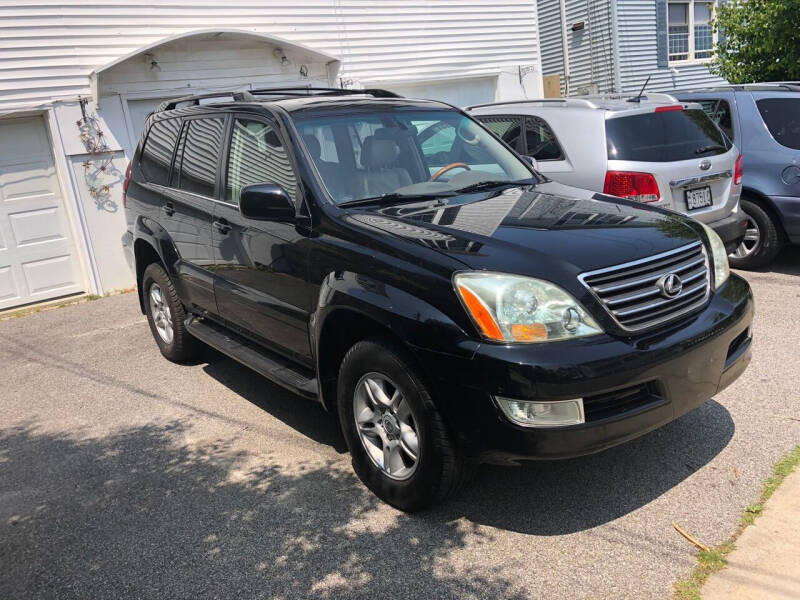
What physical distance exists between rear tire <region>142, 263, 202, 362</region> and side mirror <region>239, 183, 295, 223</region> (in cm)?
201

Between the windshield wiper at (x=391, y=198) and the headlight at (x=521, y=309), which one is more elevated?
the windshield wiper at (x=391, y=198)

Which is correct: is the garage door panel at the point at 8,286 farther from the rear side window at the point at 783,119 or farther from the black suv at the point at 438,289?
the rear side window at the point at 783,119

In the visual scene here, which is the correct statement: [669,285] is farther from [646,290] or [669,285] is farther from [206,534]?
[206,534]

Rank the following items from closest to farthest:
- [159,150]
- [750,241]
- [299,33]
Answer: [159,150], [750,241], [299,33]

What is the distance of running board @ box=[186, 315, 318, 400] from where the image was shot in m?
3.94

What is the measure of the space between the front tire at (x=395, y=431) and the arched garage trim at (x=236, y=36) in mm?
7025

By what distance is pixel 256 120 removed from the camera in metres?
4.38

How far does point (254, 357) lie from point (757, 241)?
5.39 m

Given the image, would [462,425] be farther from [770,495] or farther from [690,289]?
[770,495]

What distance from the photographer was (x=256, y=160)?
4348 mm

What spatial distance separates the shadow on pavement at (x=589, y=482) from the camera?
3344 mm

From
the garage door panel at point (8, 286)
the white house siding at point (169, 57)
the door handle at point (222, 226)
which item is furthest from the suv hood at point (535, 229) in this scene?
the garage door panel at point (8, 286)

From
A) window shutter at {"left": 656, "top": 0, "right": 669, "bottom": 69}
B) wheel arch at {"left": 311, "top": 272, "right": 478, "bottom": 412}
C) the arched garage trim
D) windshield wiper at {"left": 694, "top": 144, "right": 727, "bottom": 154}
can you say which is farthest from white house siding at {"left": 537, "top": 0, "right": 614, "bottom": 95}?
wheel arch at {"left": 311, "top": 272, "right": 478, "bottom": 412}

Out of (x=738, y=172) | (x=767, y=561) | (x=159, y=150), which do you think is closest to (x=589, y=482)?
(x=767, y=561)
